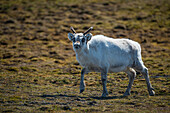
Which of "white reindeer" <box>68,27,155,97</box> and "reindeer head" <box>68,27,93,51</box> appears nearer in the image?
"reindeer head" <box>68,27,93,51</box>

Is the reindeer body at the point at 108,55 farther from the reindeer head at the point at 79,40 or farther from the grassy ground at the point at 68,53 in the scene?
the grassy ground at the point at 68,53

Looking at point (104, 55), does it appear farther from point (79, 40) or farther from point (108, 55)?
point (79, 40)

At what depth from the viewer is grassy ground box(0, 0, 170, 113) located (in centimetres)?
1143

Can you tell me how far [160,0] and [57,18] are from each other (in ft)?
59.9

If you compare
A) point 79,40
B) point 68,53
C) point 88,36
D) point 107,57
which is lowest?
point 68,53

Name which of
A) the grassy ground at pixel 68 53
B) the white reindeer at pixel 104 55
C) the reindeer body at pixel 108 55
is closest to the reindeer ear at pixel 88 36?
the white reindeer at pixel 104 55

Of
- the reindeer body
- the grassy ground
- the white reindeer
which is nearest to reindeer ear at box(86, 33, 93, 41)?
the white reindeer

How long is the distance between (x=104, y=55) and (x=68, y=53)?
1168 cm

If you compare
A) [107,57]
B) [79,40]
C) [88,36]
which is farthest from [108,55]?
[79,40]

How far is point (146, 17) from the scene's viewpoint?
36062mm

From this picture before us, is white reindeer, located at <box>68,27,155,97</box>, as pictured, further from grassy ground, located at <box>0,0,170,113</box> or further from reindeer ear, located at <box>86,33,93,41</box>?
grassy ground, located at <box>0,0,170,113</box>

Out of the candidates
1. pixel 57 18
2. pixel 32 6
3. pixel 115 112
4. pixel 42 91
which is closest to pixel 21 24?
pixel 57 18

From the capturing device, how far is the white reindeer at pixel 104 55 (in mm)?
12056

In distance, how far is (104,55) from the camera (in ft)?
41.0
